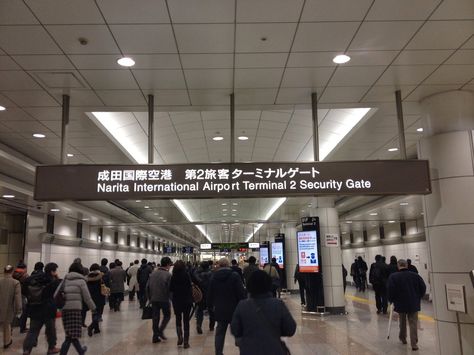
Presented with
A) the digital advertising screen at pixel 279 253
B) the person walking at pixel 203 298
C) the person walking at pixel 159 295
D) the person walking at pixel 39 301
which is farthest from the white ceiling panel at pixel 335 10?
the digital advertising screen at pixel 279 253

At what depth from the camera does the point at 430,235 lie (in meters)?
6.61

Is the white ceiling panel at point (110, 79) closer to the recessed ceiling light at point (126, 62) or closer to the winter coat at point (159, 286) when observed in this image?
the recessed ceiling light at point (126, 62)

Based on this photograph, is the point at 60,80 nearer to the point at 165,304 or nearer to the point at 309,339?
the point at 165,304

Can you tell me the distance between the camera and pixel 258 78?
20.3 ft

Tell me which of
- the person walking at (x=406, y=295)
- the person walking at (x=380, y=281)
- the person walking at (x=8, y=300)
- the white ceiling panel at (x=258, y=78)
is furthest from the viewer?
the person walking at (x=380, y=281)

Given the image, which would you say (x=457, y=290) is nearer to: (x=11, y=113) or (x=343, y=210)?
(x=11, y=113)

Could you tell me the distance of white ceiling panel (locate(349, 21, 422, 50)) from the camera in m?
4.86

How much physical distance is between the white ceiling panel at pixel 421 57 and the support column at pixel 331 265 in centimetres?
897

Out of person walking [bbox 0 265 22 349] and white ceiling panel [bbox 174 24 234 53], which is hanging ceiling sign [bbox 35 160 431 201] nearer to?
white ceiling panel [bbox 174 24 234 53]

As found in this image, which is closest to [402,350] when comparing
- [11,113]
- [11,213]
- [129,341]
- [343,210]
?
[129,341]

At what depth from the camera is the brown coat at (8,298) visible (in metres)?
8.79

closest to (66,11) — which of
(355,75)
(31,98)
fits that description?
(31,98)

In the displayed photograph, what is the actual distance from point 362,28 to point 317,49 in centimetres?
63

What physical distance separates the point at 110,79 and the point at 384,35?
11.6 ft
